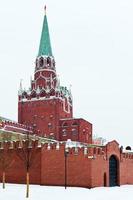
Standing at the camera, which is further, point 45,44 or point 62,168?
point 45,44

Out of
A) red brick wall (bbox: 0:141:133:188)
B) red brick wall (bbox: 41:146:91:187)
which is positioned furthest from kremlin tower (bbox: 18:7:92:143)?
red brick wall (bbox: 41:146:91:187)

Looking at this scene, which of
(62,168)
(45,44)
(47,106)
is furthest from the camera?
(45,44)

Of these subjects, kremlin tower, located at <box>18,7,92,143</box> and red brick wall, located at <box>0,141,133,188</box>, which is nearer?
red brick wall, located at <box>0,141,133,188</box>

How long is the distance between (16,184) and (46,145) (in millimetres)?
5531

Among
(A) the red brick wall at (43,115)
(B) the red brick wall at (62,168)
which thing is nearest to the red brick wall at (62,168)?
(B) the red brick wall at (62,168)

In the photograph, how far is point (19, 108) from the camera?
85938mm

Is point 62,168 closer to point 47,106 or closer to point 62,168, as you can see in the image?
point 62,168

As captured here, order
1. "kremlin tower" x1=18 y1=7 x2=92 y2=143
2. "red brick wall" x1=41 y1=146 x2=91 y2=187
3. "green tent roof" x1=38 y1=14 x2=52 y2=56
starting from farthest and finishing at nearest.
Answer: "green tent roof" x1=38 y1=14 x2=52 y2=56 → "kremlin tower" x1=18 y1=7 x2=92 y2=143 → "red brick wall" x1=41 y1=146 x2=91 y2=187

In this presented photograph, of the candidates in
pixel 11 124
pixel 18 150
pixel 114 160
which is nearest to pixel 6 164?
pixel 18 150

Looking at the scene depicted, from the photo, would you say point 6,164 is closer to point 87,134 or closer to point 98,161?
point 98,161

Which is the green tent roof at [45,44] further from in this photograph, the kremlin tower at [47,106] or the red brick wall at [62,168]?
the red brick wall at [62,168]

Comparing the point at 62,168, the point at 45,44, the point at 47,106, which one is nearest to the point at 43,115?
the point at 47,106

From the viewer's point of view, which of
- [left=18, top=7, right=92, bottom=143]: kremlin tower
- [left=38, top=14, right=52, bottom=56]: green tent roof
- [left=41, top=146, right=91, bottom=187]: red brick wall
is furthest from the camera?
[left=38, top=14, right=52, bottom=56]: green tent roof

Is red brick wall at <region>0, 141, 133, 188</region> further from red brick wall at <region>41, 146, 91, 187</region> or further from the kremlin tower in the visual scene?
the kremlin tower
